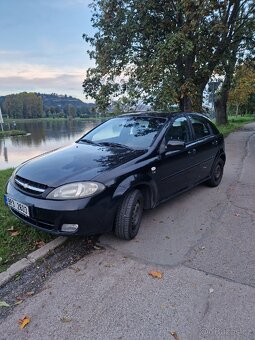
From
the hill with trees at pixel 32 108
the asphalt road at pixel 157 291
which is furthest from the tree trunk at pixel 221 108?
the hill with trees at pixel 32 108

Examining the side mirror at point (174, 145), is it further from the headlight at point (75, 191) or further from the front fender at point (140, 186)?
the headlight at point (75, 191)

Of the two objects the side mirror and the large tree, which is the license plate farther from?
the large tree

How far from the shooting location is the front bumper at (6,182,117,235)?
3.14 metres

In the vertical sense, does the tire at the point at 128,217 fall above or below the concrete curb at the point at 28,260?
above

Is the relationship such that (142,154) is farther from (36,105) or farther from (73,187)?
(36,105)

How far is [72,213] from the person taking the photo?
3.14m

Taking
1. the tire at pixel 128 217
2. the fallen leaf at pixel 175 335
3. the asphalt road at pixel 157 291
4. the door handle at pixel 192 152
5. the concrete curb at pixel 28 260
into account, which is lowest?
the fallen leaf at pixel 175 335

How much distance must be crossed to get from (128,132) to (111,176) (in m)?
1.45

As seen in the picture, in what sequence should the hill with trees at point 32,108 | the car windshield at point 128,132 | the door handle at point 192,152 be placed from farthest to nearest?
the hill with trees at point 32,108 < the door handle at point 192,152 < the car windshield at point 128,132

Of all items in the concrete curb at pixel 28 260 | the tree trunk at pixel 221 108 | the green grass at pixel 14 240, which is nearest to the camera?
the concrete curb at pixel 28 260

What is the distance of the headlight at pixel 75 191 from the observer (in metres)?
3.18

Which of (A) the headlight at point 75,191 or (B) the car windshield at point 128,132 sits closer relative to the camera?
(A) the headlight at point 75,191

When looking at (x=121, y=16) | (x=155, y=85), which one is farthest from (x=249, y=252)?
(x=121, y=16)

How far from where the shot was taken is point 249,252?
3.50 meters
